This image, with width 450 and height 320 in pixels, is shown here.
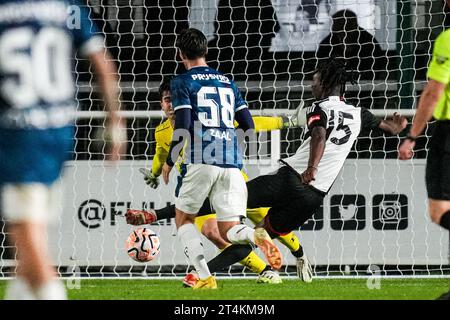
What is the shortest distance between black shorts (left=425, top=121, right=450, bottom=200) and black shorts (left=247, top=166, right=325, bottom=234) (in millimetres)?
2232

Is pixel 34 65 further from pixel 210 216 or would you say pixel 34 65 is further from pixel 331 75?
pixel 331 75

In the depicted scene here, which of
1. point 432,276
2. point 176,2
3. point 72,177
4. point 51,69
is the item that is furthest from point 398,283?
point 51,69

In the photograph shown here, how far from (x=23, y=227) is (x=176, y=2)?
6875 millimetres

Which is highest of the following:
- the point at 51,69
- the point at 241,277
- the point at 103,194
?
the point at 51,69

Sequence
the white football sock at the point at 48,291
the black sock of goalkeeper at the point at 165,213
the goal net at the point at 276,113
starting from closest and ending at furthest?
1. the white football sock at the point at 48,291
2. the black sock of goalkeeper at the point at 165,213
3. the goal net at the point at 276,113

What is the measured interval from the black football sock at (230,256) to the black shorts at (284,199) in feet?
1.44

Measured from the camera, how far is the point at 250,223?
32.4 ft

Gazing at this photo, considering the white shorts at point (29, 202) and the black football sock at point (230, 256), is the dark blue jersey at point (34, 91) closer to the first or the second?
the white shorts at point (29, 202)

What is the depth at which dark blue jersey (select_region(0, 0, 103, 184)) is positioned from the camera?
4.55 meters

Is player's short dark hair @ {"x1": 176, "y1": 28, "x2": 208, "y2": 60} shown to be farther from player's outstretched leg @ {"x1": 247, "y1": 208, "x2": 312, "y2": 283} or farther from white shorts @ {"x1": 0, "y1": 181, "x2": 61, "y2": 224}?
white shorts @ {"x1": 0, "y1": 181, "x2": 61, "y2": 224}

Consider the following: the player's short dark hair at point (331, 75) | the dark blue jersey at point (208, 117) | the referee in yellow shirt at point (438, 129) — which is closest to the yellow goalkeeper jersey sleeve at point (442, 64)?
the referee in yellow shirt at point (438, 129)

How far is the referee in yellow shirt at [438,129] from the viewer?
624 cm
